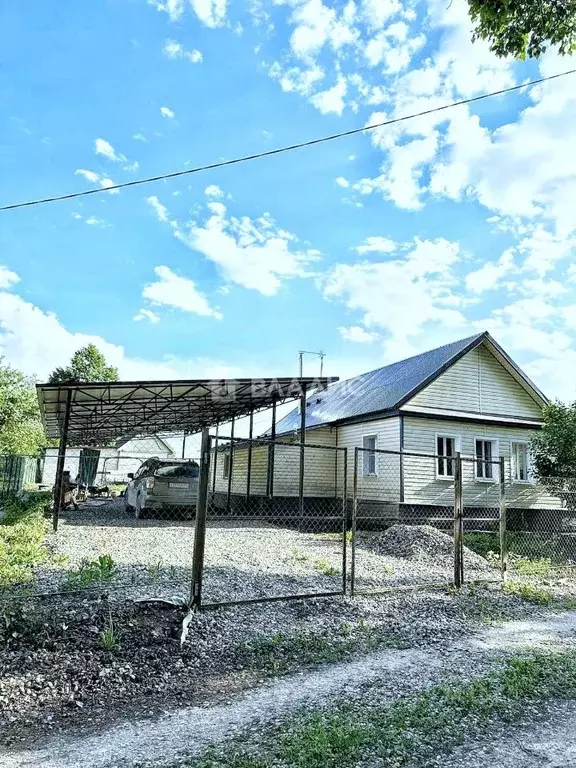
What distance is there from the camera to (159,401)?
1748cm

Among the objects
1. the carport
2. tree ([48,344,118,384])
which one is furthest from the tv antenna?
tree ([48,344,118,384])

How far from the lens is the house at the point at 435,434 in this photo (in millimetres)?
15195

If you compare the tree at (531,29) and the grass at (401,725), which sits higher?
the tree at (531,29)

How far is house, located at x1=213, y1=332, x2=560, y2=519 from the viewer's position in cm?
1520

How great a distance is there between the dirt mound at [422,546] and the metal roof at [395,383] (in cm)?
459

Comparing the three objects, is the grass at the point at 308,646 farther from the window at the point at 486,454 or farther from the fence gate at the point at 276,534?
the window at the point at 486,454

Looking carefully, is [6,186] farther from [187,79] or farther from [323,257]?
[323,257]

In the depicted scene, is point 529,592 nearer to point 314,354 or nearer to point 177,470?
point 177,470

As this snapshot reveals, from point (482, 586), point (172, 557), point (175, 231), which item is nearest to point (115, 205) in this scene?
point (175, 231)

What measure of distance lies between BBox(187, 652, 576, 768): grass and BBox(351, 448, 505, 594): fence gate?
4356mm

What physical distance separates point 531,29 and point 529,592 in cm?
764

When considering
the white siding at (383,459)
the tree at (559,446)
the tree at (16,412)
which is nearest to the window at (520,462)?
the tree at (559,446)

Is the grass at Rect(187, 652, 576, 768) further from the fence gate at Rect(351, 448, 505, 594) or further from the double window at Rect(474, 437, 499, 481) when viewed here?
the double window at Rect(474, 437, 499, 481)

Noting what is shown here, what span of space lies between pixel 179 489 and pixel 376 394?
7.60 m
